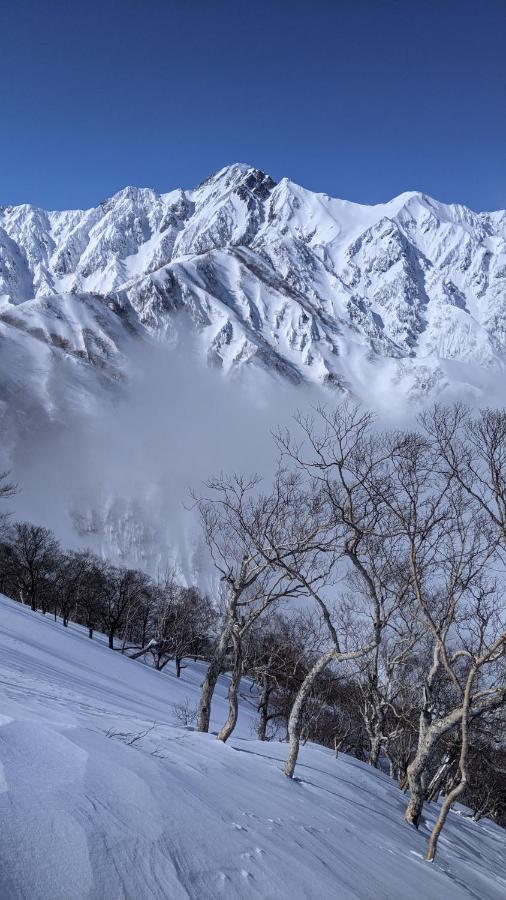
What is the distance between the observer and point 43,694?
25.3 feet

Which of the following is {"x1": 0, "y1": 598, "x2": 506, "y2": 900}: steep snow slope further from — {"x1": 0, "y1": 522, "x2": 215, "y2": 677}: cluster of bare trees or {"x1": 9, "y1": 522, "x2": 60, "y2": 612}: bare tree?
{"x1": 9, "y1": 522, "x2": 60, "y2": 612}: bare tree

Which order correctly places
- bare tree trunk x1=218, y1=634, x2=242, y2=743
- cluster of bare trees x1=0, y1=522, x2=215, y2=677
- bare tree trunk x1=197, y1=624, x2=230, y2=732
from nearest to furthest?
1. bare tree trunk x1=218, y1=634, x2=242, y2=743
2. bare tree trunk x1=197, y1=624, x2=230, y2=732
3. cluster of bare trees x1=0, y1=522, x2=215, y2=677

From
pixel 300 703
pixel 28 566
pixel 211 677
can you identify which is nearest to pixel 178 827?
pixel 300 703

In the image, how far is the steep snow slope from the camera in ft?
9.28

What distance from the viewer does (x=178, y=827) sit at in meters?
3.72

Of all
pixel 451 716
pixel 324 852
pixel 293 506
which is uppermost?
pixel 293 506

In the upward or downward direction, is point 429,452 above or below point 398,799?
above

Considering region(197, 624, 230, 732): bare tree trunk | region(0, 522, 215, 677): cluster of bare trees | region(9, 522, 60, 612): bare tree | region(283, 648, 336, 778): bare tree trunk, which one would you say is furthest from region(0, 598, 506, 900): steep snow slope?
region(9, 522, 60, 612): bare tree

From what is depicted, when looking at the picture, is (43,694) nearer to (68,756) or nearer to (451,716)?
(68,756)

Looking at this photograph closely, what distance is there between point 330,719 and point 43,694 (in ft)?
92.8

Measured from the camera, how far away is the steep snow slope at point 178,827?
2.83m

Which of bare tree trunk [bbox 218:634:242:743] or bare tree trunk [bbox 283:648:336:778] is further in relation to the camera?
bare tree trunk [bbox 218:634:242:743]

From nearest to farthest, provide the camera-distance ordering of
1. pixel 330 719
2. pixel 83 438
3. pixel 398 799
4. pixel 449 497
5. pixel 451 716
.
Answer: pixel 451 716 → pixel 449 497 → pixel 398 799 → pixel 330 719 → pixel 83 438

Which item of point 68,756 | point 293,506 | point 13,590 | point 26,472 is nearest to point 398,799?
point 293,506
